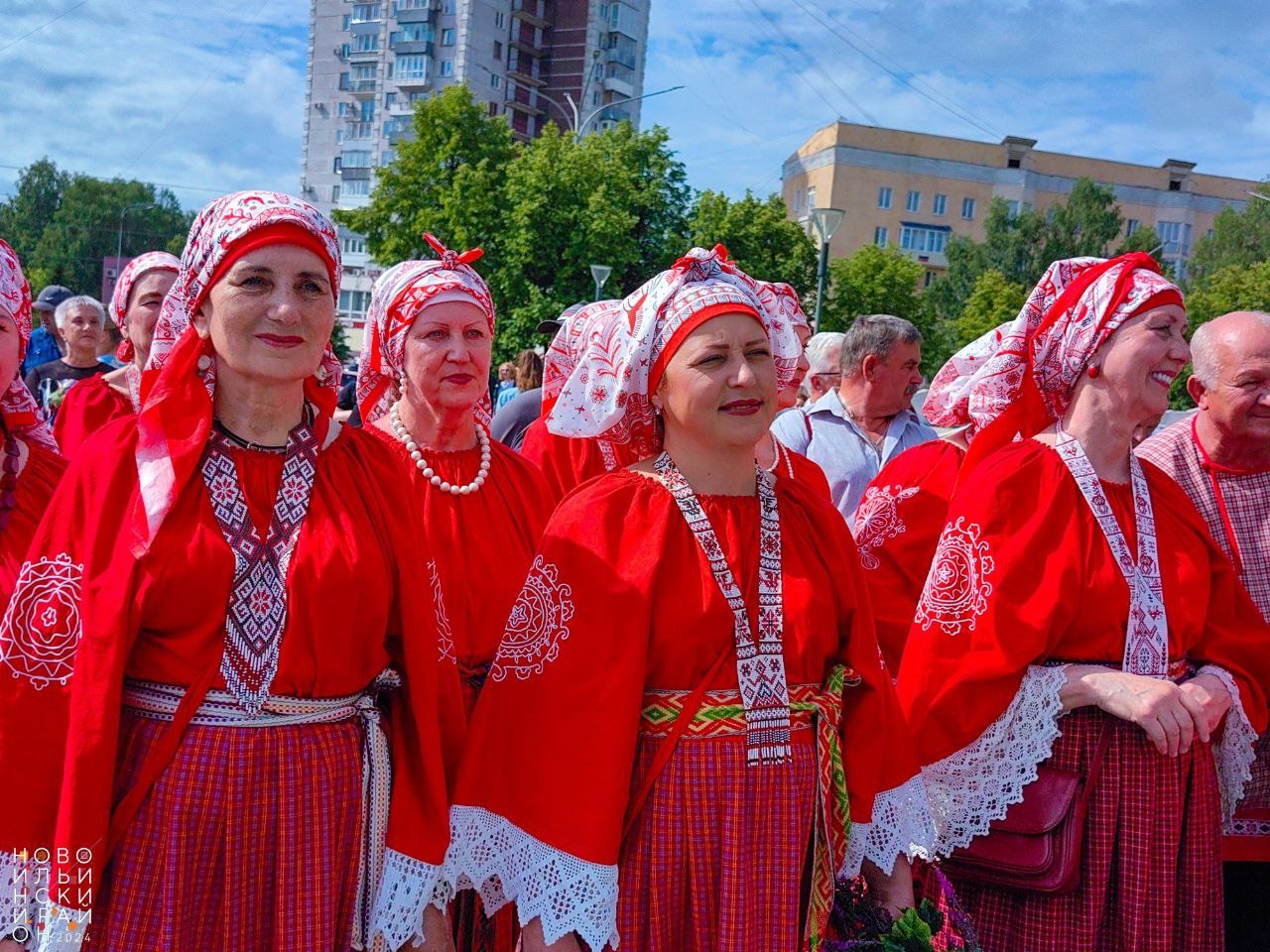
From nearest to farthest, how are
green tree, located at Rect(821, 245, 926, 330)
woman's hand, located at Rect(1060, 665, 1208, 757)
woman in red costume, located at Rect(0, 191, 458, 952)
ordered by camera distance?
woman in red costume, located at Rect(0, 191, 458, 952) < woman's hand, located at Rect(1060, 665, 1208, 757) < green tree, located at Rect(821, 245, 926, 330)

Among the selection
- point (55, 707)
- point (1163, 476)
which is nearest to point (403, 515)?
point (55, 707)

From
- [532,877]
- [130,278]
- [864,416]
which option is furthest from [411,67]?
[532,877]

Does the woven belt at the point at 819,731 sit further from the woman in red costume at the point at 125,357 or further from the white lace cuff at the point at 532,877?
the woman in red costume at the point at 125,357

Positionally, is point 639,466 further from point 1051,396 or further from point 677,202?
point 677,202

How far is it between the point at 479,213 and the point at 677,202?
22.0ft

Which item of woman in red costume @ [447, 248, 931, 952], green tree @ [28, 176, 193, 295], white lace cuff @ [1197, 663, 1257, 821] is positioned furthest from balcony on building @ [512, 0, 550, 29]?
woman in red costume @ [447, 248, 931, 952]

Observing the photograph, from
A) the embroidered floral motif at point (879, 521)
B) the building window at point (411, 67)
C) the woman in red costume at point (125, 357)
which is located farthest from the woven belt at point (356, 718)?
the building window at point (411, 67)

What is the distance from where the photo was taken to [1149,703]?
305 centimetres

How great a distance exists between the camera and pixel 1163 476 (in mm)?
3578

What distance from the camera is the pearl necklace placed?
390 cm

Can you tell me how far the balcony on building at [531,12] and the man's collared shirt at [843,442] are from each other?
76.0 m

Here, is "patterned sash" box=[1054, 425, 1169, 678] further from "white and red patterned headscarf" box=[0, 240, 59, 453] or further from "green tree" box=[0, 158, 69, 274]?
"green tree" box=[0, 158, 69, 274]

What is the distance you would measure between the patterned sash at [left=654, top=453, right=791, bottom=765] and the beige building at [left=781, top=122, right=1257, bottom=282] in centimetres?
6910

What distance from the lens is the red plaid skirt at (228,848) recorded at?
7.96ft
